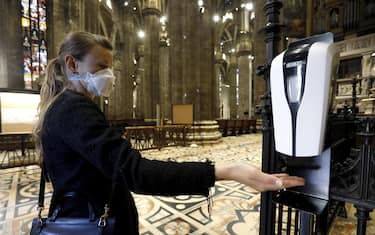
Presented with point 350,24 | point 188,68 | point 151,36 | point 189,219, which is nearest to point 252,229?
point 189,219

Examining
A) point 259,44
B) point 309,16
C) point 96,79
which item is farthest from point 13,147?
point 309,16

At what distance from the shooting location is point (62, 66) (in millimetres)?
855

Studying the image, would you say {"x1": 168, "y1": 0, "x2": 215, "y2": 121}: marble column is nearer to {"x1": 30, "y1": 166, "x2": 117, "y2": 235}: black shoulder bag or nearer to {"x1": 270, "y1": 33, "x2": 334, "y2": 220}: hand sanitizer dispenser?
{"x1": 270, "y1": 33, "x2": 334, "y2": 220}: hand sanitizer dispenser

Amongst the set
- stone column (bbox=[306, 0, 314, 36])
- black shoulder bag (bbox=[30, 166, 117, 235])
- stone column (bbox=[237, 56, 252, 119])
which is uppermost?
stone column (bbox=[306, 0, 314, 36])

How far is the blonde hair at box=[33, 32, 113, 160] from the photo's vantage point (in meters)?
0.81

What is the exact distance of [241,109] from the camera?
52.3 ft

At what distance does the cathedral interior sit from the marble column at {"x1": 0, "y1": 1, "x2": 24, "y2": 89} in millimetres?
44

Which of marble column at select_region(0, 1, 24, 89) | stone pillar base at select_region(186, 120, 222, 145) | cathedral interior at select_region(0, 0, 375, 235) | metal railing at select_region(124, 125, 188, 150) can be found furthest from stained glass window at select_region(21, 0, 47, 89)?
stone pillar base at select_region(186, 120, 222, 145)

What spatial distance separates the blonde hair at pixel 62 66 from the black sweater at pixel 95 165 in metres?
0.15

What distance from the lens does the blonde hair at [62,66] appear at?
0.81 meters

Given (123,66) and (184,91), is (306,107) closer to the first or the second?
(184,91)

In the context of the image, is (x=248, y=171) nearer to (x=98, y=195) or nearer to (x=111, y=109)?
(x=98, y=195)

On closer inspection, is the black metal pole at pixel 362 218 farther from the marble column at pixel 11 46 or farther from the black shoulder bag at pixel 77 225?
the marble column at pixel 11 46

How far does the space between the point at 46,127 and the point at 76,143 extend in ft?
0.61
